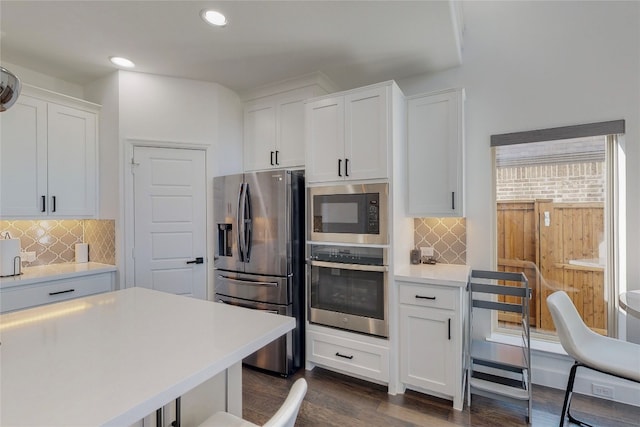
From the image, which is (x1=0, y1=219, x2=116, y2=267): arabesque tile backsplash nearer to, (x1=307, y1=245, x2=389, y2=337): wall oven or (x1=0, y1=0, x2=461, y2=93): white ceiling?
(x1=0, y1=0, x2=461, y2=93): white ceiling

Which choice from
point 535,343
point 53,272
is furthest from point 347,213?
point 53,272

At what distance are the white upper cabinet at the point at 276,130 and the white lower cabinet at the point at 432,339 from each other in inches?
65.3

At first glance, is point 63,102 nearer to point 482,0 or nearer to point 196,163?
point 196,163

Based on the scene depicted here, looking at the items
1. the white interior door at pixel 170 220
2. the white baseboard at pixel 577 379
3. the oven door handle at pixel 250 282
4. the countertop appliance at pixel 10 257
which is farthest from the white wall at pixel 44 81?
the white baseboard at pixel 577 379

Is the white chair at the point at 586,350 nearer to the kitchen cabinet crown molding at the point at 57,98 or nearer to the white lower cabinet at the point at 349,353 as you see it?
the white lower cabinet at the point at 349,353

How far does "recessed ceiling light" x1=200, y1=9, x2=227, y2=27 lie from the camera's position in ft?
6.71

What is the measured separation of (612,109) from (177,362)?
321 centimetres

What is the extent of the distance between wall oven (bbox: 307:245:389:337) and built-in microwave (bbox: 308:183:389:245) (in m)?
0.10

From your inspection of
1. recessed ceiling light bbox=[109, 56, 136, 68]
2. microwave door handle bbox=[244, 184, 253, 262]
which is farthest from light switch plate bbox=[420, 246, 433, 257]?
recessed ceiling light bbox=[109, 56, 136, 68]

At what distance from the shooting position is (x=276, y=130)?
126 inches

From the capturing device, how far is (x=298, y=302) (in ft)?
9.12

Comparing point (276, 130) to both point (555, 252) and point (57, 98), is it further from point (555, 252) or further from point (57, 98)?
point (555, 252)

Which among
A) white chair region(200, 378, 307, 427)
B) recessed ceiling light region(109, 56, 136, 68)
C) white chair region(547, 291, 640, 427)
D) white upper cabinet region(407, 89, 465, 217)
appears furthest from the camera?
→ recessed ceiling light region(109, 56, 136, 68)

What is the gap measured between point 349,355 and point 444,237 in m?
1.36
